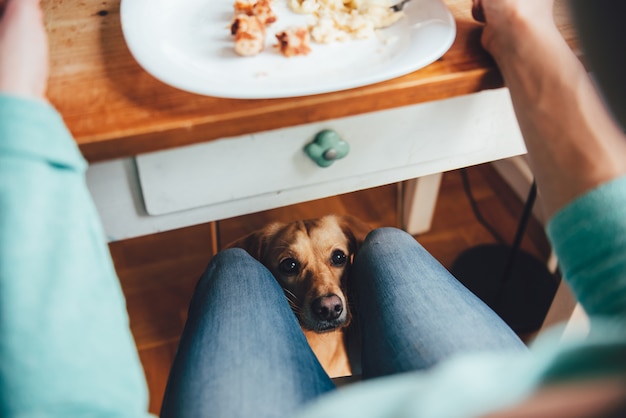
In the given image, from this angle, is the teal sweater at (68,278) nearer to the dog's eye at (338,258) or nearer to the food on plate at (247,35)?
the food on plate at (247,35)

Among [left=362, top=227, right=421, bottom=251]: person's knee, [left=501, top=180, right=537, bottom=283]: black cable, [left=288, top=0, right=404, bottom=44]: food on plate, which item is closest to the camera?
[left=288, top=0, right=404, bottom=44]: food on plate

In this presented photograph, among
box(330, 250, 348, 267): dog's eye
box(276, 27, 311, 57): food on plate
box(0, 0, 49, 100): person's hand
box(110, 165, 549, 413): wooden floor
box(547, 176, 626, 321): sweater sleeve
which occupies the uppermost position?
box(0, 0, 49, 100): person's hand

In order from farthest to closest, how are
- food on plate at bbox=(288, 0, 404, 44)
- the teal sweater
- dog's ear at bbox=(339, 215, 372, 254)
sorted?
1. dog's ear at bbox=(339, 215, 372, 254)
2. food on plate at bbox=(288, 0, 404, 44)
3. the teal sweater

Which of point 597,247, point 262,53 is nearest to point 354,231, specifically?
point 262,53

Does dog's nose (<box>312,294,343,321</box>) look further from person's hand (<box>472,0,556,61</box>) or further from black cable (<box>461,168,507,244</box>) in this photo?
black cable (<box>461,168,507,244</box>)

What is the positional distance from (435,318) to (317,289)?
369 mm

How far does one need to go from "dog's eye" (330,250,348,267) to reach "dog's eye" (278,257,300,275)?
0.06m

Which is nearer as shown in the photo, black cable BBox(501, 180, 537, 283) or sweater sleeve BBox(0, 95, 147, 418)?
sweater sleeve BBox(0, 95, 147, 418)

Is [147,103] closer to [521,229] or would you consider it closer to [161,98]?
[161,98]

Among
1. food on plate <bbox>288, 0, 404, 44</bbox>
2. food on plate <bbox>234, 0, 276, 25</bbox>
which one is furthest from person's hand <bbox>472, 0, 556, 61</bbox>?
food on plate <bbox>234, 0, 276, 25</bbox>

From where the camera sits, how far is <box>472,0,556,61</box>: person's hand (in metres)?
0.62

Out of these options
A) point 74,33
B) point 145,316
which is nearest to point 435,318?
point 74,33

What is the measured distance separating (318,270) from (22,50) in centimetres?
61

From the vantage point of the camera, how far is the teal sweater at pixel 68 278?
448 mm
